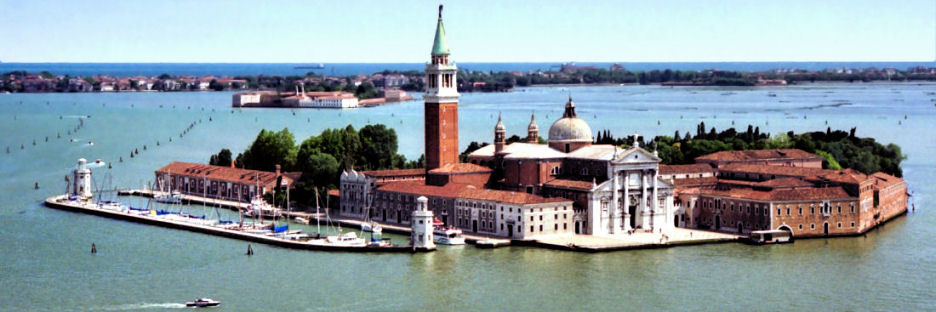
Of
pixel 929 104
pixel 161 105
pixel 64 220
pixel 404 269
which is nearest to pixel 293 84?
pixel 161 105

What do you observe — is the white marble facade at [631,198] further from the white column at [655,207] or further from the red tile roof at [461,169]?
the red tile roof at [461,169]

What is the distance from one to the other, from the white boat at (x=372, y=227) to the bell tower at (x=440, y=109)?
4259 mm

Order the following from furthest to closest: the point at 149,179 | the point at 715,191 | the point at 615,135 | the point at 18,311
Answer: the point at 615,135 → the point at 149,179 → the point at 715,191 → the point at 18,311

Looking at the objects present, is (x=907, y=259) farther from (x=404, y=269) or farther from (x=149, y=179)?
A: (x=149, y=179)

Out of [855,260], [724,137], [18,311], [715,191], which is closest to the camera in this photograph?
[18,311]

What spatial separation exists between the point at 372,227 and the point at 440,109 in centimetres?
719

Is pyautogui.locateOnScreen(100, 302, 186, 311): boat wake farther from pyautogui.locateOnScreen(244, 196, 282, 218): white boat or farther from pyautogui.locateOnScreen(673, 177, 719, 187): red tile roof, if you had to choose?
pyautogui.locateOnScreen(673, 177, 719, 187): red tile roof

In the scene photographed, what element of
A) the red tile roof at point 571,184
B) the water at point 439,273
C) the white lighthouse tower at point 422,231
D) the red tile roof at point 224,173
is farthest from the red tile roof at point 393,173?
the white lighthouse tower at point 422,231

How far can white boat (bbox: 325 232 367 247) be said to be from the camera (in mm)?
42062

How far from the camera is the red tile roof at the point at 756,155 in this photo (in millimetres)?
52031

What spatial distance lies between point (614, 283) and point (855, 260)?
771 centimetres

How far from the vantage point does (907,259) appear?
3988cm

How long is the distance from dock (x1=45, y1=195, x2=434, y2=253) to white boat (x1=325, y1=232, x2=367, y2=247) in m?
0.19

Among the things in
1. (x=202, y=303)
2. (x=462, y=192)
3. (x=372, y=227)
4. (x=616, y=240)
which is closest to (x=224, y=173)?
(x=372, y=227)
